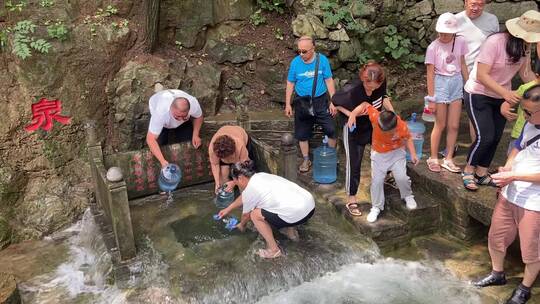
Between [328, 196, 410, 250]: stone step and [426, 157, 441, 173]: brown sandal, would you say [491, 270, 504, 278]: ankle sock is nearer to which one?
[328, 196, 410, 250]: stone step

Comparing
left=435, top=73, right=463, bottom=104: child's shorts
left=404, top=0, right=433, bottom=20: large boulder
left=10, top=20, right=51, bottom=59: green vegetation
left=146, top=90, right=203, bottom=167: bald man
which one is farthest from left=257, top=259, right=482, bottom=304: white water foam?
left=404, top=0, right=433, bottom=20: large boulder

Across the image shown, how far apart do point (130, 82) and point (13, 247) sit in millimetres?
3067

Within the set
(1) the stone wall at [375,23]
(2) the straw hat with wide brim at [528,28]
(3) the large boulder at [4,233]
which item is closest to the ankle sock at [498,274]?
(2) the straw hat with wide brim at [528,28]

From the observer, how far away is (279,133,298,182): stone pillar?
5.26 m

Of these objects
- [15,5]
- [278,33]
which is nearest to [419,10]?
[278,33]

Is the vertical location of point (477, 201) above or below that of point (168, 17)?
below

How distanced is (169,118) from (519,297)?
14.1 feet

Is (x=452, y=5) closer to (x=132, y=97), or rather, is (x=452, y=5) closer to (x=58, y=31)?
(x=132, y=97)

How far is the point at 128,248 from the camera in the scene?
4.61m

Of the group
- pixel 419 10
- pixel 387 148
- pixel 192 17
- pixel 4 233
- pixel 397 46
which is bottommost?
pixel 4 233

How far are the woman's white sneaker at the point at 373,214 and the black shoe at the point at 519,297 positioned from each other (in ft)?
5.04

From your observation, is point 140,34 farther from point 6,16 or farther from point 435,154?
point 435,154

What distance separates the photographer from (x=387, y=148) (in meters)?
4.65

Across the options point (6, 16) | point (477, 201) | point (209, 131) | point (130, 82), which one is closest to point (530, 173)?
point (477, 201)
